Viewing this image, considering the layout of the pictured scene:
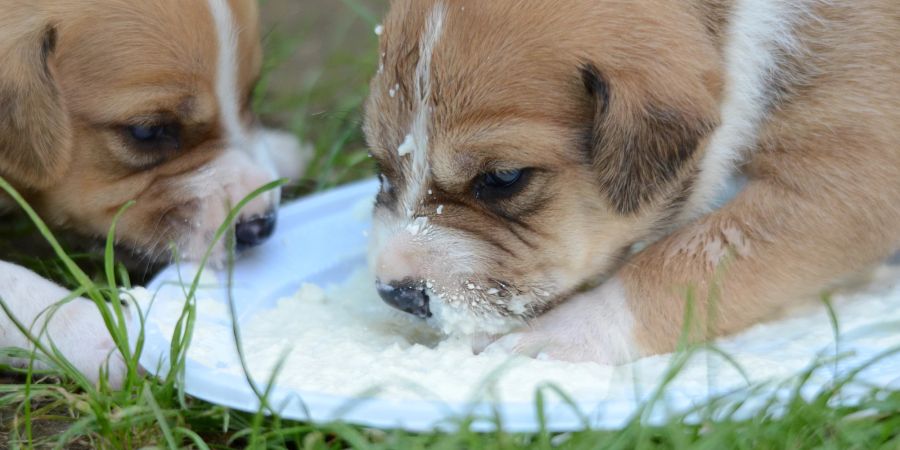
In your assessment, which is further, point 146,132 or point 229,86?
point 229,86

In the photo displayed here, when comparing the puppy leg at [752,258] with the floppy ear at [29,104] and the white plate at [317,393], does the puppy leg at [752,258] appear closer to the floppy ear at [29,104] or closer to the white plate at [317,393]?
the white plate at [317,393]

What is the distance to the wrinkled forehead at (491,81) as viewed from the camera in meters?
2.98

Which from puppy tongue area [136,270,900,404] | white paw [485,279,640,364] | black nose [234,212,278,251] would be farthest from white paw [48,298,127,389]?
white paw [485,279,640,364]

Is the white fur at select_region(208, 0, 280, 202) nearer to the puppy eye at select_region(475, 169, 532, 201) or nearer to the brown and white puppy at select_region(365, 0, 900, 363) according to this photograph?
the brown and white puppy at select_region(365, 0, 900, 363)

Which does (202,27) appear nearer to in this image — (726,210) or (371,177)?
(371,177)

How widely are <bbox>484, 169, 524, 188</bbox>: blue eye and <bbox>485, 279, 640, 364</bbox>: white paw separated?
17.2 inches

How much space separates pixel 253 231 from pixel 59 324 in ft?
2.53

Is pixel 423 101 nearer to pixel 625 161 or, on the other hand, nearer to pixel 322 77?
pixel 625 161

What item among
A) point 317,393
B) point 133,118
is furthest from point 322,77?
point 317,393

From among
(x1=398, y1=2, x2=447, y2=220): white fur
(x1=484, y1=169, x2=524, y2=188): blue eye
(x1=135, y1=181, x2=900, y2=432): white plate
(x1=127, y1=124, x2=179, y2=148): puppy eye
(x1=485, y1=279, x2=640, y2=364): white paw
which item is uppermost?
(x1=398, y1=2, x2=447, y2=220): white fur

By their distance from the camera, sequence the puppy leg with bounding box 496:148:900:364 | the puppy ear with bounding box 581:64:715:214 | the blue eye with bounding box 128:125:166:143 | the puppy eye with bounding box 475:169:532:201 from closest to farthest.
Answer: the puppy ear with bounding box 581:64:715:214
the puppy eye with bounding box 475:169:532:201
the puppy leg with bounding box 496:148:900:364
the blue eye with bounding box 128:125:166:143

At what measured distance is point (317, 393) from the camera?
2.74 metres

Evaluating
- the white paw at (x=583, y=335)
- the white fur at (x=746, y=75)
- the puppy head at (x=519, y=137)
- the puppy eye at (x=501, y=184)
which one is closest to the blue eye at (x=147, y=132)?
the puppy head at (x=519, y=137)

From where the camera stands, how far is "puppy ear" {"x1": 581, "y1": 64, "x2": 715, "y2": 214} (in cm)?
296
